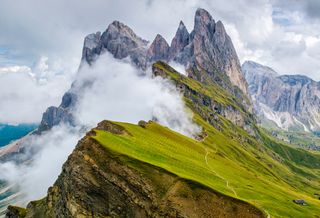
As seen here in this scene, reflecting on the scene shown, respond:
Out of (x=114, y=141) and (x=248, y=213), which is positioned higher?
(x=114, y=141)

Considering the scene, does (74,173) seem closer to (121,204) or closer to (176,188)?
(121,204)

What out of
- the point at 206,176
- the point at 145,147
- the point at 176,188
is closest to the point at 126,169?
the point at 176,188

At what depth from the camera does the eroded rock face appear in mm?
97375

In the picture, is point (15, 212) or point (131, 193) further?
point (15, 212)

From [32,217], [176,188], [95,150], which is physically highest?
[95,150]

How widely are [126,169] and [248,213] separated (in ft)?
110

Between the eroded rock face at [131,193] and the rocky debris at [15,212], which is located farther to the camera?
the rocky debris at [15,212]

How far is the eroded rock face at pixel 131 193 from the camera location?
97.4 metres

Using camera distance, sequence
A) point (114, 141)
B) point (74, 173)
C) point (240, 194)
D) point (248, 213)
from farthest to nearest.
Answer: point (240, 194) < point (114, 141) < point (74, 173) < point (248, 213)

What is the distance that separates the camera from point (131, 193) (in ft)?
326

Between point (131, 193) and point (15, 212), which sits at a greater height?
point (131, 193)

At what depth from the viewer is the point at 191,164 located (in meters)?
140

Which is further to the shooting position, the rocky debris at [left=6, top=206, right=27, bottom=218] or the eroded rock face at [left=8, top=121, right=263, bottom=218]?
the rocky debris at [left=6, top=206, right=27, bottom=218]

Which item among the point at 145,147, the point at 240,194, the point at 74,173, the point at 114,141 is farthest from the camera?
the point at 240,194
